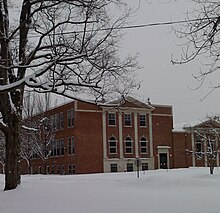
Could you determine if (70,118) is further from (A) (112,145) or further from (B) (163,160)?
(B) (163,160)

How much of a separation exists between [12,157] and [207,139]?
2569cm

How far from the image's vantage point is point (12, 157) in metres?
18.0

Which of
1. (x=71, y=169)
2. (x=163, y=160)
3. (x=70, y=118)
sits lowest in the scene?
(x=71, y=169)

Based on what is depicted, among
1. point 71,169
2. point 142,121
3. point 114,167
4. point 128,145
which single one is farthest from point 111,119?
point 71,169

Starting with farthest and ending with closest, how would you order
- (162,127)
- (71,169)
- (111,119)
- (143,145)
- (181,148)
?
1. (181,148)
2. (162,127)
3. (143,145)
4. (111,119)
5. (71,169)

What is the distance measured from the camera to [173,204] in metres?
13.0

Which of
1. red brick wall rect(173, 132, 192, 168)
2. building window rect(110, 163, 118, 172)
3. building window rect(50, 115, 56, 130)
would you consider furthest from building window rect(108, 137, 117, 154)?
red brick wall rect(173, 132, 192, 168)

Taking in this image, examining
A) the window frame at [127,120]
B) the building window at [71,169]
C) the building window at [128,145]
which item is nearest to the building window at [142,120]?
the window frame at [127,120]

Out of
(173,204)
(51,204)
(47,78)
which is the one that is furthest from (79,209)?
(47,78)

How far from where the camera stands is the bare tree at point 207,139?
131 feet

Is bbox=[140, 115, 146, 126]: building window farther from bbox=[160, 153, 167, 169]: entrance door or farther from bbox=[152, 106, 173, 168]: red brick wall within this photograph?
bbox=[160, 153, 167, 169]: entrance door

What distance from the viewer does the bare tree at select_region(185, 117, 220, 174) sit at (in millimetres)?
39969

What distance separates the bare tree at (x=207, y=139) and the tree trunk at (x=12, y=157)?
20.1 m

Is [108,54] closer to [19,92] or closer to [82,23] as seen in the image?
[82,23]
